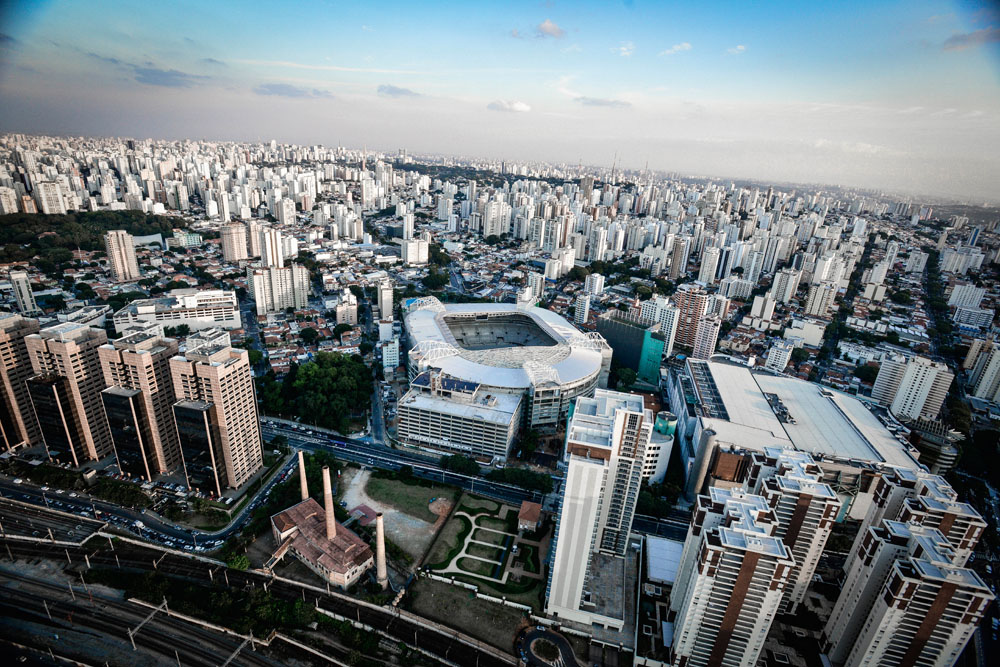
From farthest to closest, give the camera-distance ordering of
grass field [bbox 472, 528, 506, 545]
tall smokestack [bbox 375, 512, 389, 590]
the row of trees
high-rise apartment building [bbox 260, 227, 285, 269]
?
high-rise apartment building [bbox 260, 227, 285, 269], the row of trees, grass field [bbox 472, 528, 506, 545], tall smokestack [bbox 375, 512, 389, 590]

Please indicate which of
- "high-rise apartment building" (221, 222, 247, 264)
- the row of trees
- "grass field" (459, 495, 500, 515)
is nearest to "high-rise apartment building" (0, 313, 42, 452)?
the row of trees

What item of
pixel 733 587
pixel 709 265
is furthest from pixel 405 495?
pixel 709 265

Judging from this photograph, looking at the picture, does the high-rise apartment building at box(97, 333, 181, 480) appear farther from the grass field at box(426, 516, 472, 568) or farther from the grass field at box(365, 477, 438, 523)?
the grass field at box(426, 516, 472, 568)

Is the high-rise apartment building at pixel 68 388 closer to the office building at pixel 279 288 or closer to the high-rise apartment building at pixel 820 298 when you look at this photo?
the office building at pixel 279 288

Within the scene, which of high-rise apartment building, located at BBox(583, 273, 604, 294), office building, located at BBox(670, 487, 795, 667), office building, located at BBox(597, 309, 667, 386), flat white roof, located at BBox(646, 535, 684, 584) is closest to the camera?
office building, located at BBox(670, 487, 795, 667)

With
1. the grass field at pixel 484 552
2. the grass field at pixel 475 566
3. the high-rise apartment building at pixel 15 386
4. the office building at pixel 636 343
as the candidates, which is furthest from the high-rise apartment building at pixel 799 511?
the high-rise apartment building at pixel 15 386

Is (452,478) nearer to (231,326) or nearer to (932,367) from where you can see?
(231,326)

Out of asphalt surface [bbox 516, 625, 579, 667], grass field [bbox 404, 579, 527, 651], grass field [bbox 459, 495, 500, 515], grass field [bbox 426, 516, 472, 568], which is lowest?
grass field [bbox 404, 579, 527, 651]
